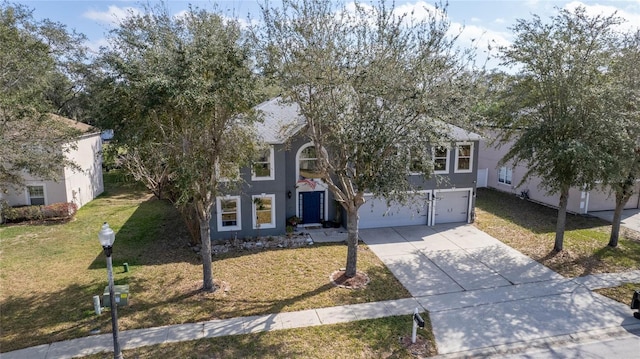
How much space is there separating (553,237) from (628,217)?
22.8 feet

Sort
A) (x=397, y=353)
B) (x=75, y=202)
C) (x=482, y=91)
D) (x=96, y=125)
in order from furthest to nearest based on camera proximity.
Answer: (x=75, y=202), (x=482, y=91), (x=96, y=125), (x=397, y=353)

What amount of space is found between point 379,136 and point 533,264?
868 centimetres

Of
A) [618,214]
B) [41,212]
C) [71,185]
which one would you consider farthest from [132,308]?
[618,214]

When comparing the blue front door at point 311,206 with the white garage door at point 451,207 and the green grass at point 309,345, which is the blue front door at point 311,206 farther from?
the green grass at point 309,345

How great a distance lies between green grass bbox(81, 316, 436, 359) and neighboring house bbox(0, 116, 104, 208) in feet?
44.2

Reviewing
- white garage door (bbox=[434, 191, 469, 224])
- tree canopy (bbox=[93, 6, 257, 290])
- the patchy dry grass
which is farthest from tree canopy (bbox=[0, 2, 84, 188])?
the patchy dry grass

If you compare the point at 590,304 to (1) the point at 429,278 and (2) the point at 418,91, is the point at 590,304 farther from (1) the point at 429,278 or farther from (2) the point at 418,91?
(2) the point at 418,91

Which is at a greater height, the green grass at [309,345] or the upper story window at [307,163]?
the upper story window at [307,163]

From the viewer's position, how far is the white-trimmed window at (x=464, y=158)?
62.5 ft

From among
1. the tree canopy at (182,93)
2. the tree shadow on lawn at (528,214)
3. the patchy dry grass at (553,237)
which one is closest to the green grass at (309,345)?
the tree canopy at (182,93)

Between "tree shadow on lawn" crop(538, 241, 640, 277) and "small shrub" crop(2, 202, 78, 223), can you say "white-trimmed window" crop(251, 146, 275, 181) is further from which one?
"small shrub" crop(2, 202, 78, 223)

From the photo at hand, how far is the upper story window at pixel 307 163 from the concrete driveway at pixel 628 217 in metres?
15.8

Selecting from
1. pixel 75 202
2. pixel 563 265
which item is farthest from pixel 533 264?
pixel 75 202

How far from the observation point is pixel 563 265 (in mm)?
14422
